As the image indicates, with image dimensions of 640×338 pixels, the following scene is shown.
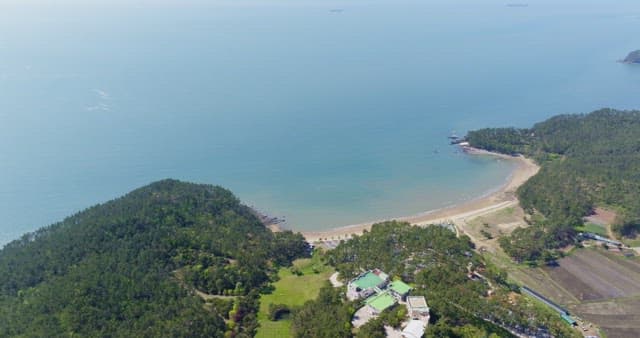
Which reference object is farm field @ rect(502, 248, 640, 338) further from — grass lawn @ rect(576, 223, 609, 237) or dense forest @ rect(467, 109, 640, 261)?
grass lawn @ rect(576, 223, 609, 237)

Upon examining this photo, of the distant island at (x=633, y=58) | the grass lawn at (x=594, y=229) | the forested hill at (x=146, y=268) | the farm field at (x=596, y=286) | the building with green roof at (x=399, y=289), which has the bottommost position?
the farm field at (x=596, y=286)

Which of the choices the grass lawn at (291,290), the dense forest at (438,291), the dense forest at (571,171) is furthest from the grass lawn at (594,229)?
the grass lawn at (291,290)

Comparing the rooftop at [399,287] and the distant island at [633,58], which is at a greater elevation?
the distant island at [633,58]

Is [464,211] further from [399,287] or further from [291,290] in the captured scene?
[291,290]

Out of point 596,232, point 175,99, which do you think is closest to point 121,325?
point 596,232

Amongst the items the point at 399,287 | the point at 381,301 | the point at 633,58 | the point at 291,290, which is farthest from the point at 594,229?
the point at 633,58

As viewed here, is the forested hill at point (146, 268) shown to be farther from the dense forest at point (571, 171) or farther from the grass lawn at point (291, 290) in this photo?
the dense forest at point (571, 171)

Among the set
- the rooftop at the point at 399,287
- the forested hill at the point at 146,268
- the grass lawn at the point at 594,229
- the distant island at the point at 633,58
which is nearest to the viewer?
the forested hill at the point at 146,268
